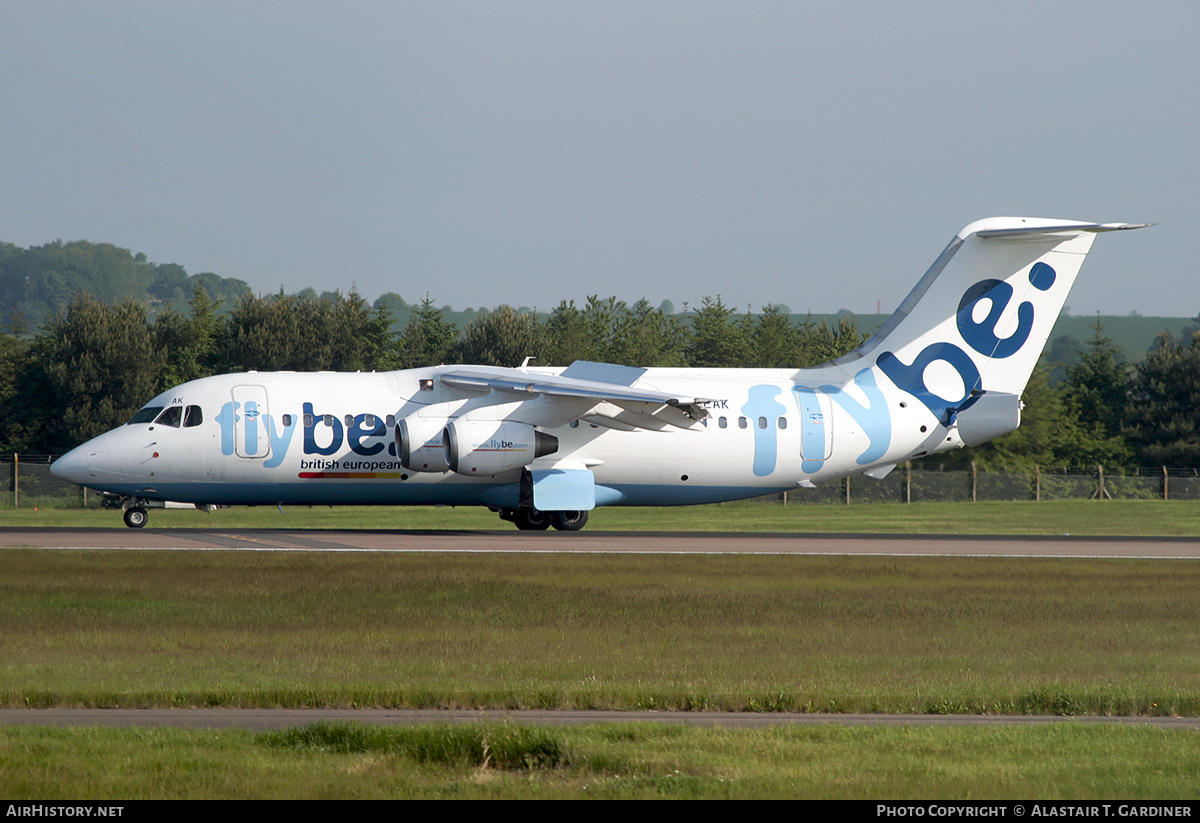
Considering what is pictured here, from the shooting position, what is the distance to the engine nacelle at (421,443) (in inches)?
1196

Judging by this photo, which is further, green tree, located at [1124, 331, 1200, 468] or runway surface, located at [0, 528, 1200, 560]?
green tree, located at [1124, 331, 1200, 468]

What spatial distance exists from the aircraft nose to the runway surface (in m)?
1.17

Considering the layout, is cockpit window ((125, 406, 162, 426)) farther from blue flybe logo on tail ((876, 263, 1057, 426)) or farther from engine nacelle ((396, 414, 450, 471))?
blue flybe logo on tail ((876, 263, 1057, 426))

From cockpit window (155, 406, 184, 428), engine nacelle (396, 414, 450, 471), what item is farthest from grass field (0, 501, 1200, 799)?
cockpit window (155, 406, 184, 428)

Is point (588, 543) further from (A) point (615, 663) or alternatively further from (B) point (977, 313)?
(A) point (615, 663)

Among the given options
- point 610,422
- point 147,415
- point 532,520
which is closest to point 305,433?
point 147,415

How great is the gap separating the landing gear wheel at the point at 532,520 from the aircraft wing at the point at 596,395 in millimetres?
2650

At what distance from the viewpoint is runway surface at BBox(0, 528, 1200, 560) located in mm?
27203

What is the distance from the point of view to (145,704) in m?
12.5

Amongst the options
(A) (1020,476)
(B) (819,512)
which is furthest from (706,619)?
(A) (1020,476)

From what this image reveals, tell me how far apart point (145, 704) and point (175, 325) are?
59264 mm

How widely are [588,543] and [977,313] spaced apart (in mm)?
12980

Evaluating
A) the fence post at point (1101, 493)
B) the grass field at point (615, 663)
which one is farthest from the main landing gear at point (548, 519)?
the fence post at point (1101, 493)
